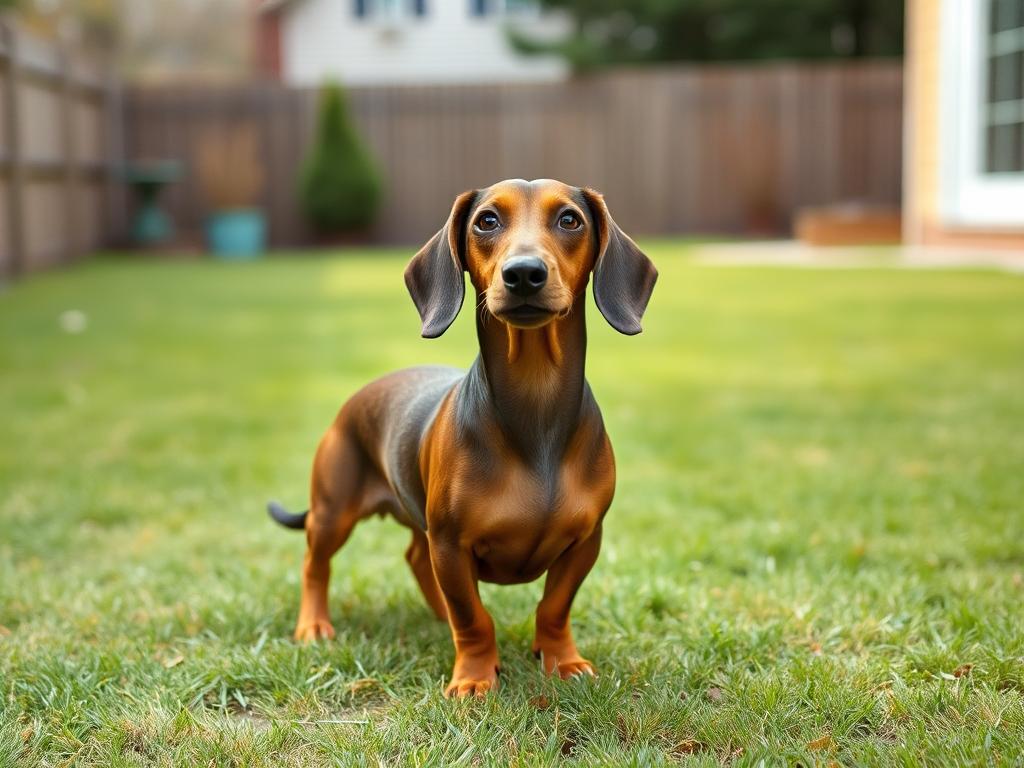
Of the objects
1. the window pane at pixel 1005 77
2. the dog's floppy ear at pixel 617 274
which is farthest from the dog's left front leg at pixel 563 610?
the window pane at pixel 1005 77

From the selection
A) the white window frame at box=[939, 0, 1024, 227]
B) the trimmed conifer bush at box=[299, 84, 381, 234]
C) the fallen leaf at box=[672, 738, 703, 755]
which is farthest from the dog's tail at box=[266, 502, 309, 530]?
the trimmed conifer bush at box=[299, 84, 381, 234]

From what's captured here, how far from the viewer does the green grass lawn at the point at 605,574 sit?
2496mm

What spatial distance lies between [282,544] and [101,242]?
14471mm

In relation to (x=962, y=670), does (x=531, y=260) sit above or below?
above

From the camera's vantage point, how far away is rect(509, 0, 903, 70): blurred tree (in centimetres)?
2377

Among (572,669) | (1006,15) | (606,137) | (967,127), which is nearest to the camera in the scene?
(572,669)

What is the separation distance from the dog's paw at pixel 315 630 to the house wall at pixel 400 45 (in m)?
25.5

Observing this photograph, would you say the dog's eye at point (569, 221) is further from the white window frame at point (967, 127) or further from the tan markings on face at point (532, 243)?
the white window frame at point (967, 127)

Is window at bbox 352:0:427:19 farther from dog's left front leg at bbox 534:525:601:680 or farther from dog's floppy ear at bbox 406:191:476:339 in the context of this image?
dog's left front leg at bbox 534:525:601:680

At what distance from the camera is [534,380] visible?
A: 2594 mm

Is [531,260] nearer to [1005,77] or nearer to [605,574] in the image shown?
[605,574]

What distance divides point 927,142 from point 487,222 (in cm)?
1278

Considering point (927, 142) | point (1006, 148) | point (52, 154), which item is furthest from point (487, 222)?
point (52, 154)

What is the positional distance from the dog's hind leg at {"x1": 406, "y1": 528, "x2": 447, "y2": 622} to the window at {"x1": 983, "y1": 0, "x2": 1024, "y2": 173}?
1096 cm
